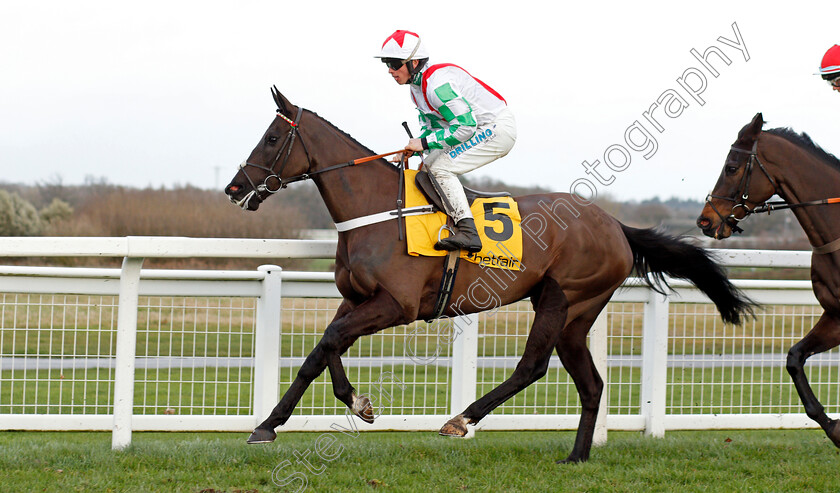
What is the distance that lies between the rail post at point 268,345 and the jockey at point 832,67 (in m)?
3.18

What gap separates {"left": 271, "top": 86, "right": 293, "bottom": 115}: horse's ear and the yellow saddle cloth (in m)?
0.68

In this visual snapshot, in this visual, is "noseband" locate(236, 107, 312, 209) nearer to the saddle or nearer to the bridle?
the bridle

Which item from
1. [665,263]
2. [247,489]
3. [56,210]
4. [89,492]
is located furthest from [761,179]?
[56,210]

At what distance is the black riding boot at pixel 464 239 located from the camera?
4.02 metres

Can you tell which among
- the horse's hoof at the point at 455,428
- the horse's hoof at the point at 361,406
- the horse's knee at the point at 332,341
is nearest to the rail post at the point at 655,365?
the horse's hoof at the point at 455,428

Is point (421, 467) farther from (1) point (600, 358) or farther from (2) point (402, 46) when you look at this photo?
(2) point (402, 46)

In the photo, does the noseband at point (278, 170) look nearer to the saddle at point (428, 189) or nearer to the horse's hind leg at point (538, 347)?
the saddle at point (428, 189)

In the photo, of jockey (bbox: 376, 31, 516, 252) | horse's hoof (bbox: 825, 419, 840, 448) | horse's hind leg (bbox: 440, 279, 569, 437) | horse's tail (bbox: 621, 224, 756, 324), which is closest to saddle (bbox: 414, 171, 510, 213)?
jockey (bbox: 376, 31, 516, 252)

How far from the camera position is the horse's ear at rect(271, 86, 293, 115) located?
13.5 feet

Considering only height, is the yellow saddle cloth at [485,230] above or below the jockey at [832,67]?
below

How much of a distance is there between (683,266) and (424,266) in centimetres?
171

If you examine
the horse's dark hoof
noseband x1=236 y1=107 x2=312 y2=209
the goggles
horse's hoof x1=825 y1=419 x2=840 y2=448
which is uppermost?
the goggles

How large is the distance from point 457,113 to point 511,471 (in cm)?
176

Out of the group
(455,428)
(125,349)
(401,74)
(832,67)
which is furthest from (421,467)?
(832,67)
